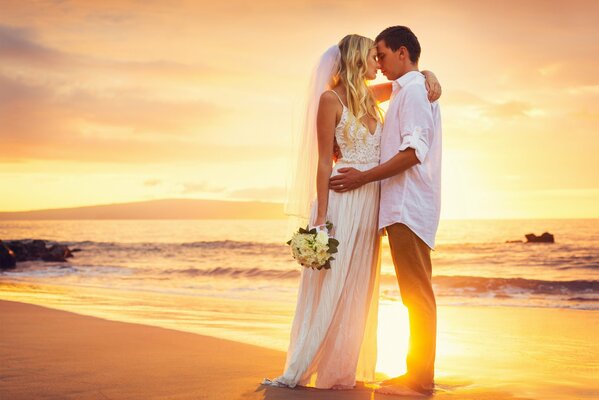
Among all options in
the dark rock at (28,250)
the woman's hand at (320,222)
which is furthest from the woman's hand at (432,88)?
the dark rock at (28,250)

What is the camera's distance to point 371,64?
185 inches

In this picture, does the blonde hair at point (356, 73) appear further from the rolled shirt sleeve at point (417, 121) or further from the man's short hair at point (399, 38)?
the rolled shirt sleeve at point (417, 121)

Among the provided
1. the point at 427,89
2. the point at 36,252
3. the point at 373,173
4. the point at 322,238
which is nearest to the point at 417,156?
the point at 373,173

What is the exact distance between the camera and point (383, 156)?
4672 millimetres

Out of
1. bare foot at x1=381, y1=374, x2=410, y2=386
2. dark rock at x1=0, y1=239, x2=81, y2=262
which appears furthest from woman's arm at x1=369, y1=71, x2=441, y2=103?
dark rock at x1=0, y1=239, x2=81, y2=262

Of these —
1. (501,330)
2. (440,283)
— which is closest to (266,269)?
(440,283)

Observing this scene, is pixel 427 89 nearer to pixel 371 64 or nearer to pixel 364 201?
pixel 371 64

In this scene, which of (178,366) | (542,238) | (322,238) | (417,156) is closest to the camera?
(417,156)

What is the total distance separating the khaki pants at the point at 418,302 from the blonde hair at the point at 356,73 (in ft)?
2.69

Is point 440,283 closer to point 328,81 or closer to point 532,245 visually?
point 328,81

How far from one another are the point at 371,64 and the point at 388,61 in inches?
4.6

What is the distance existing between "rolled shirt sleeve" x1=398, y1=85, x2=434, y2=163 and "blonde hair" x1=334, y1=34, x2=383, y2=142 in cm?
30

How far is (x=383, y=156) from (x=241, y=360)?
7.70 ft

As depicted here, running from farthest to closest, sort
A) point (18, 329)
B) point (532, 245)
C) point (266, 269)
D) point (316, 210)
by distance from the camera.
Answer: point (532, 245)
point (266, 269)
point (18, 329)
point (316, 210)
